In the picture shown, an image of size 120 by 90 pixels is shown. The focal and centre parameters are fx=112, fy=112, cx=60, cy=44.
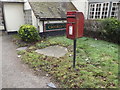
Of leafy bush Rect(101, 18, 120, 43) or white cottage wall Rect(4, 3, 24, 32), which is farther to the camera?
white cottage wall Rect(4, 3, 24, 32)

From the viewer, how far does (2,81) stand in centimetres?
360

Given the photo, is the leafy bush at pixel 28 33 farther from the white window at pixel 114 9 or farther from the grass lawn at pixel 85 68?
the white window at pixel 114 9

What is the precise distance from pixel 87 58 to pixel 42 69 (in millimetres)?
2028

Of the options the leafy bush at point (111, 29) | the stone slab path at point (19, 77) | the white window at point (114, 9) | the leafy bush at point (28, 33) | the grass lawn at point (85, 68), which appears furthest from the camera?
the white window at point (114, 9)

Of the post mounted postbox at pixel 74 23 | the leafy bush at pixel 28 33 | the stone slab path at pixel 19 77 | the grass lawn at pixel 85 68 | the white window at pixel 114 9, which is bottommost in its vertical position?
the stone slab path at pixel 19 77

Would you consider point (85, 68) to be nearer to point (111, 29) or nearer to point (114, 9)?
point (111, 29)

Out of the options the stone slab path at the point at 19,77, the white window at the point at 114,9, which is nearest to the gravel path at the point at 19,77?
the stone slab path at the point at 19,77

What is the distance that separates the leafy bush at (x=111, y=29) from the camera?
6.67 m

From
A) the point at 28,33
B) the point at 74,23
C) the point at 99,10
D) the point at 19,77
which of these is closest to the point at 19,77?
the point at 19,77

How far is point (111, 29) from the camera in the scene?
688cm

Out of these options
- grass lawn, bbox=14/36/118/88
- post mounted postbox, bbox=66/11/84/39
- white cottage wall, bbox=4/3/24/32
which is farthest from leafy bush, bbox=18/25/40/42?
post mounted postbox, bbox=66/11/84/39

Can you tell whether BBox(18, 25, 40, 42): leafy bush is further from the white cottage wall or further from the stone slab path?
the white cottage wall

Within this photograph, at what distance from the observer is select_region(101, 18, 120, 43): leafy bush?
6.67 meters

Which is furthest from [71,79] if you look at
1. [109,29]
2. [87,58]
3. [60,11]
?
[60,11]
